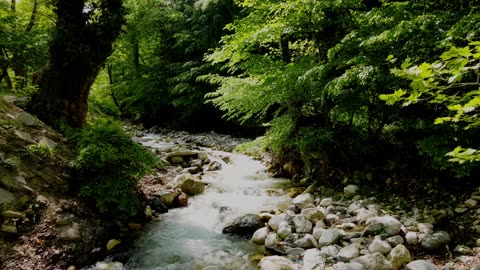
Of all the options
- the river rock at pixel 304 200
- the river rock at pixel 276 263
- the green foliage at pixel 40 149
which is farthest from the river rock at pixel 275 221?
the green foliage at pixel 40 149

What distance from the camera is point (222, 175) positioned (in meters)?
9.31

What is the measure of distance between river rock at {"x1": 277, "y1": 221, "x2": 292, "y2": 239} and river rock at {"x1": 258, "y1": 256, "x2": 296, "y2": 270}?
814mm

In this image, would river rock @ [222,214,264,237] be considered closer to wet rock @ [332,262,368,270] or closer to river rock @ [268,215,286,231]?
river rock @ [268,215,286,231]

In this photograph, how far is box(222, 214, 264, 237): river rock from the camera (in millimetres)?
5688

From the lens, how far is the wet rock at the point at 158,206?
6.55 metres

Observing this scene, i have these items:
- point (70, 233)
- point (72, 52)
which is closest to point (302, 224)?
point (70, 233)

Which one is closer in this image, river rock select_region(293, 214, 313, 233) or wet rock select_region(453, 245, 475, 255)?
wet rock select_region(453, 245, 475, 255)

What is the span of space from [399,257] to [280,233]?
1.85 m

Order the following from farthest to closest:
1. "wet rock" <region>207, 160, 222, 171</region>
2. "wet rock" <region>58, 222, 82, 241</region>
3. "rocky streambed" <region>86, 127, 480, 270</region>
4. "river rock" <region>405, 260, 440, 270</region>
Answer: "wet rock" <region>207, 160, 222, 171</region> < "wet rock" <region>58, 222, 82, 241</region> < "rocky streambed" <region>86, 127, 480, 270</region> < "river rock" <region>405, 260, 440, 270</region>

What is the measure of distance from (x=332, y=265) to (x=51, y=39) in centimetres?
676

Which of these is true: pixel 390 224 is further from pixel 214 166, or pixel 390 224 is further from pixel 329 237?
pixel 214 166

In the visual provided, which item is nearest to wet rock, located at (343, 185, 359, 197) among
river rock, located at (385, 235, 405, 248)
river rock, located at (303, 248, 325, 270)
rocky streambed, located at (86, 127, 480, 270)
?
rocky streambed, located at (86, 127, 480, 270)

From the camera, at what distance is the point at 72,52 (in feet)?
20.9

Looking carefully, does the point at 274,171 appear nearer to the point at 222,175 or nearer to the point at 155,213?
the point at 222,175
